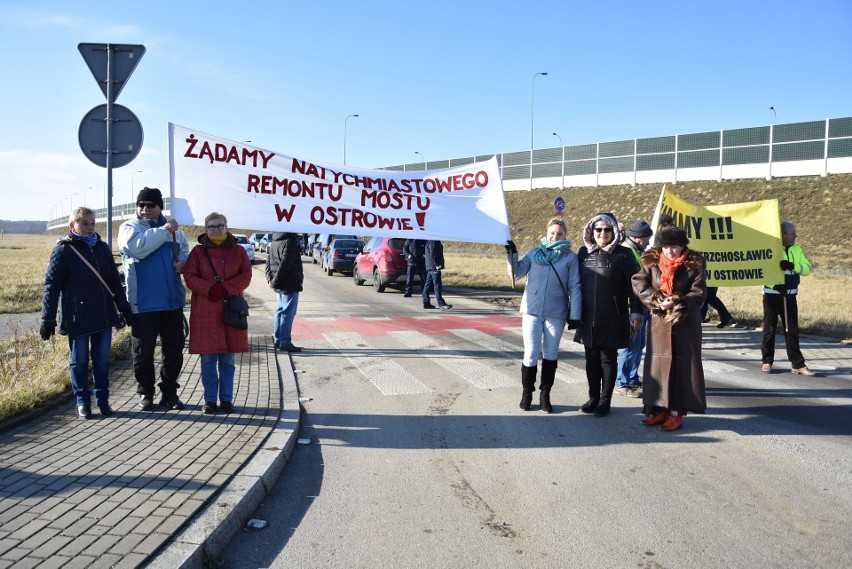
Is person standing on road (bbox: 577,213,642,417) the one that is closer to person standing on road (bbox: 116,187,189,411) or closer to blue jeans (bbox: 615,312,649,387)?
blue jeans (bbox: 615,312,649,387)

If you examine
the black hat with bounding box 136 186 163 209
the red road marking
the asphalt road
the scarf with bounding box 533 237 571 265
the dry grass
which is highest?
the black hat with bounding box 136 186 163 209

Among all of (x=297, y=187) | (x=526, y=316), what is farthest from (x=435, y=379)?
(x=297, y=187)

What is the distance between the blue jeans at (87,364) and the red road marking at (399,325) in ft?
18.0

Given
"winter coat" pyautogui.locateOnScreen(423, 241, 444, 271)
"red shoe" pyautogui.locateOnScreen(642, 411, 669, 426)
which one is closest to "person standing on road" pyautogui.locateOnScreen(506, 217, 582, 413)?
"red shoe" pyautogui.locateOnScreen(642, 411, 669, 426)

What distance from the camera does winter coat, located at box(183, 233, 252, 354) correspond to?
6.16 metres

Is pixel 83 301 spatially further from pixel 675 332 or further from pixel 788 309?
pixel 788 309

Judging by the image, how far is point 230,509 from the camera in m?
4.07

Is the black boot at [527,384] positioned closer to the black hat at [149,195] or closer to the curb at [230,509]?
the curb at [230,509]

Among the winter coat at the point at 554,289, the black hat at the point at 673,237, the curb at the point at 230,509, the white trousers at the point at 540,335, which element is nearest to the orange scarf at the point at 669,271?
the black hat at the point at 673,237

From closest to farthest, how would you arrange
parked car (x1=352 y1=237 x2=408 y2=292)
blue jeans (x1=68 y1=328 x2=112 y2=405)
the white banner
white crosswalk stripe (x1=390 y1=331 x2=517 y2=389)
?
blue jeans (x1=68 y1=328 x2=112 y2=405) < the white banner < white crosswalk stripe (x1=390 y1=331 x2=517 y2=389) < parked car (x1=352 y1=237 x2=408 y2=292)

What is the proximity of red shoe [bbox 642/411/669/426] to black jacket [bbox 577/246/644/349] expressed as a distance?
0.71 meters

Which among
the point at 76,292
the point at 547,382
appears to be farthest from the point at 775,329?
the point at 76,292

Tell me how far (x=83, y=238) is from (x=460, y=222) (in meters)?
3.80

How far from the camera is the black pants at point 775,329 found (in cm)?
888
